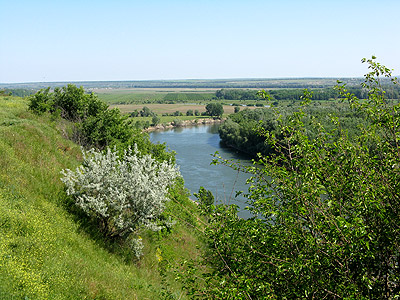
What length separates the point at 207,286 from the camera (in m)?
5.13

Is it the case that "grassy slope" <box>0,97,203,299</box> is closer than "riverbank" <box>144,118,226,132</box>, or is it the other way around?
"grassy slope" <box>0,97,203,299</box>

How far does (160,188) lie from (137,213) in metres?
0.96

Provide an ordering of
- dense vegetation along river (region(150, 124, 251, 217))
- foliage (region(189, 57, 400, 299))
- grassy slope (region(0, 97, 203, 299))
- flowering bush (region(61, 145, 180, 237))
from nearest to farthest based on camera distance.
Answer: foliage (region(189, 57, 400, 299)) < grassy slope (region(0, 97, 203, 299)) < flowering bush (region(61, 145, 180, 237)) < dense vegetation along river (region(150, 124, 251, 217))

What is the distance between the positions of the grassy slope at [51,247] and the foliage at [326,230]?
1773 mm

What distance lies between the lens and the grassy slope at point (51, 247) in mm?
6664

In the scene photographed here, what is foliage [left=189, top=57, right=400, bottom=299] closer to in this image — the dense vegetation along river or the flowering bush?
the flowering bush

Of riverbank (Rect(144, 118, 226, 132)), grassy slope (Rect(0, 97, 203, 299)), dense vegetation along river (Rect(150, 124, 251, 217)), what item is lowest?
riverbank (Rect(144, 118, 226, 132))

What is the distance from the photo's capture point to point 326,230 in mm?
4301

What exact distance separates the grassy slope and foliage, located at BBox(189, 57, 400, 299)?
1.77 meters

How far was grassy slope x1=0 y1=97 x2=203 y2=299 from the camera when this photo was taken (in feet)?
21.9

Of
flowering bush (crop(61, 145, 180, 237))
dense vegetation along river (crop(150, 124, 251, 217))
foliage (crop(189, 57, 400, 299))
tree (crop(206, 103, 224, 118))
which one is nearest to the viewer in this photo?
foliage (crop(189, 57, 400, 299))

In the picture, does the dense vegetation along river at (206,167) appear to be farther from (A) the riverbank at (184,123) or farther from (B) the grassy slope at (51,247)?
(A) the riverbank at (184,123)

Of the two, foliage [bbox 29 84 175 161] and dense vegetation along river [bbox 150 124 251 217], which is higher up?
foliage [bbox 29 84 175 161]

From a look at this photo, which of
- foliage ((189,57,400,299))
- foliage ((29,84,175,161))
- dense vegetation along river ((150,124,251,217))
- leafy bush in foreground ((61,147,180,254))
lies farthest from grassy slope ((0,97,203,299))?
dense vegetation along river ((150,124,251,217))
